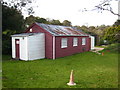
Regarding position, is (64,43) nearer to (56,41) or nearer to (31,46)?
(56,41)

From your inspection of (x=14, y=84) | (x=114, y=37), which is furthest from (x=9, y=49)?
(x=114, y=37)

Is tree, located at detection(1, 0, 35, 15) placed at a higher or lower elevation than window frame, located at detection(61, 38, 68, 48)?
higher

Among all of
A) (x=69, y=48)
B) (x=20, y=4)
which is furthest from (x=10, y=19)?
(x=69, y=48)

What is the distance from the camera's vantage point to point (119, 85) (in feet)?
22.9

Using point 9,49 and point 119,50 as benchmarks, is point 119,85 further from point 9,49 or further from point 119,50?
point 9,49

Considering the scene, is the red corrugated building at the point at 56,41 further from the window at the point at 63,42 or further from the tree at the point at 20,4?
the tree at the point at 20,4

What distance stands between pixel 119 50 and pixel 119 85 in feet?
12.3

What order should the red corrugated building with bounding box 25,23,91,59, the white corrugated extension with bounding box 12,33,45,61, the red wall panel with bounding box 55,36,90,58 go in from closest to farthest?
1. the white corrugated extension with bounding box 12,33,45,61
2. the red corrugated building with bounding box 25,23,91,59
3. the red wall panel with bounding box 55,36,90,58

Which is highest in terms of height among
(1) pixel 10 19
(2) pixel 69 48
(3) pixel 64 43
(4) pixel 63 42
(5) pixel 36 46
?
(1) pixel 10 19

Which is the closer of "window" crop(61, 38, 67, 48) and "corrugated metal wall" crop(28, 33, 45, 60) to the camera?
"corrugated metal wall" crop(28, 33, 45, 60)

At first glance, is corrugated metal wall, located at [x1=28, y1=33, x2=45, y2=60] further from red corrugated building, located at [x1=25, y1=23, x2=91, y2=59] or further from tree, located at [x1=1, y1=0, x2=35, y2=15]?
tree, located at [x1=1, y1=0, x2=35, y2=15]

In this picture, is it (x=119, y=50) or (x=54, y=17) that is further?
(x=54, y=17)

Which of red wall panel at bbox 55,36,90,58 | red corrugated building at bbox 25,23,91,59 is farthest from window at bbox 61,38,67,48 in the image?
red wall panel at bbox 55,36,90,58

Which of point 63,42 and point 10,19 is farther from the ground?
point 10,19
